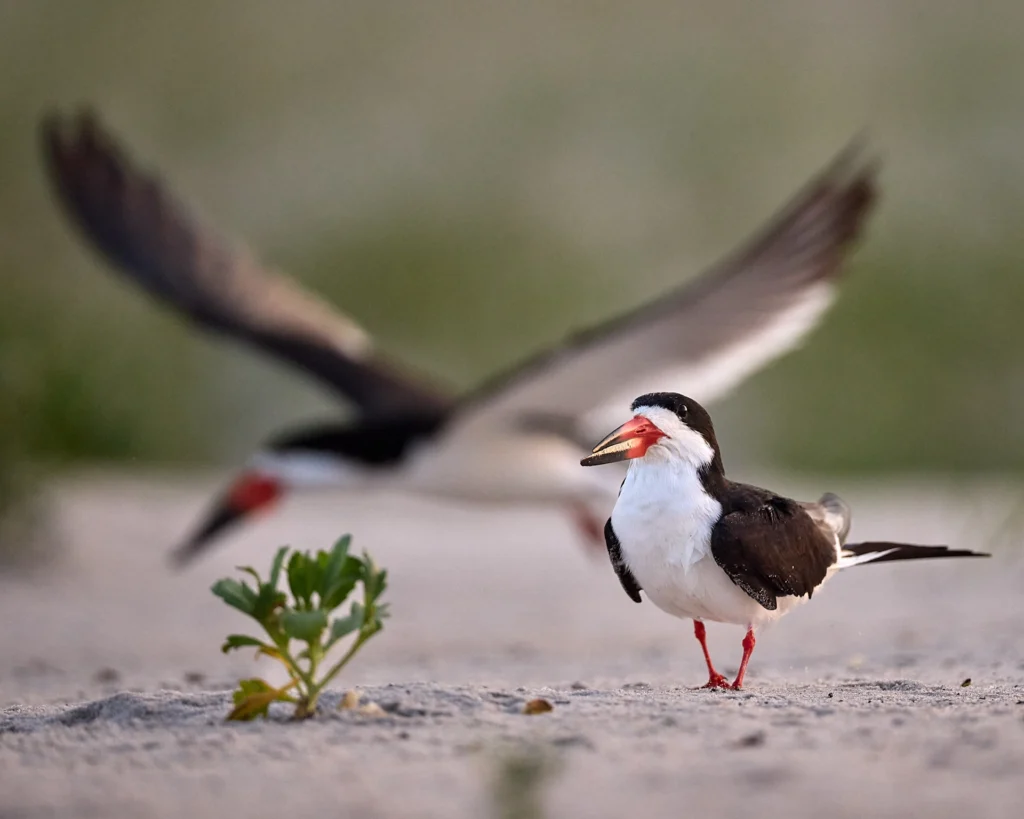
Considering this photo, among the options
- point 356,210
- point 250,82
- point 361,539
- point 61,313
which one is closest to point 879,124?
point 356,210

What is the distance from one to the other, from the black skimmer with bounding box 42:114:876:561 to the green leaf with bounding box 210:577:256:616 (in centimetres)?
242

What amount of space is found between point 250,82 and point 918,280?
1205cm

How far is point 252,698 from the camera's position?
2.53m

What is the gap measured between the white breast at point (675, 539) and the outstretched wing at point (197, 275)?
3.94m

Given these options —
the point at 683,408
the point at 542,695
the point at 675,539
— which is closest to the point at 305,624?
the point at 542,695

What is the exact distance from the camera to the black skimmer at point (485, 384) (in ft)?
15.7

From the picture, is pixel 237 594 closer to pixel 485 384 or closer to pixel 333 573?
pixel 333 573

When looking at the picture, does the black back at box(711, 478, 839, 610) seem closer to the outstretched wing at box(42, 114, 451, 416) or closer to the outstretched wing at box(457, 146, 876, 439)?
the outstretched wing at box(457, 146, 876, 439)

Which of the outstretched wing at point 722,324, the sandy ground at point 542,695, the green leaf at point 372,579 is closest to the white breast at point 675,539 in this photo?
the sandy ground at point 542,695

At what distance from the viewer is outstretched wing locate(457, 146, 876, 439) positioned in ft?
15.4

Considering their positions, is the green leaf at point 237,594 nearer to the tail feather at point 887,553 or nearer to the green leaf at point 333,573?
the green leaf at point 333,573

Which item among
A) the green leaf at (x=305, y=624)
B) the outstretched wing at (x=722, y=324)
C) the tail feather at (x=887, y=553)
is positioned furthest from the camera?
the outstretched wing at (x=722, y=324)

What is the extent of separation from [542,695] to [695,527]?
1.50 feet

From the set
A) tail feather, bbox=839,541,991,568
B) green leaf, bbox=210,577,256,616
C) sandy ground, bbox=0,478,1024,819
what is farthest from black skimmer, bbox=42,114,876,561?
green leaf, bbox=210,577,256,616
